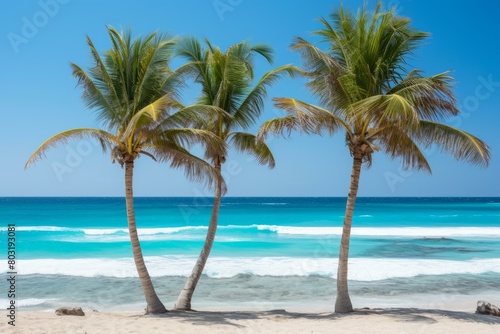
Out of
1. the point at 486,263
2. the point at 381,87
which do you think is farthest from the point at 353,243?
the point at 381,87

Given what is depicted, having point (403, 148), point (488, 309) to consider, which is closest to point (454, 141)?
point (403, 148)

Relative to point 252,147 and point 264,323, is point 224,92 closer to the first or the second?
point 252,147

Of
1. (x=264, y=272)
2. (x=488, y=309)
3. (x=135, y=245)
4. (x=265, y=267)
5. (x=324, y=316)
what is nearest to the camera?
(x=135, y=245)

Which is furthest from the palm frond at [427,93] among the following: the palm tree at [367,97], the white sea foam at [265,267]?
→ the white sea foam at [265,267]

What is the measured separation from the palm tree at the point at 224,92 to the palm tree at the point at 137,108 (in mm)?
859

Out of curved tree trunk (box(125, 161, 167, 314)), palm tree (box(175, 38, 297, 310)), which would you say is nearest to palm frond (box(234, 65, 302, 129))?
palm tree (box(175, 38, 297, 310))

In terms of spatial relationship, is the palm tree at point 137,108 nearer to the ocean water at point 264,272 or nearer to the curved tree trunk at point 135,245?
the curved tree trunk at point 135,245

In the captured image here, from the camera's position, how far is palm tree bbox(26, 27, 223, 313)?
384 inches

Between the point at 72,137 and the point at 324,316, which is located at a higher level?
the point at 72,137

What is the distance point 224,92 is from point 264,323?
5.13 m

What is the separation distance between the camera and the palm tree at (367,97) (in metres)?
9.56

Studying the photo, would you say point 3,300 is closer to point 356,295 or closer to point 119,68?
point 119,68

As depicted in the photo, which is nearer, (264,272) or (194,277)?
(194,277)

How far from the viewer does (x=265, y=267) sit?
18719mm
